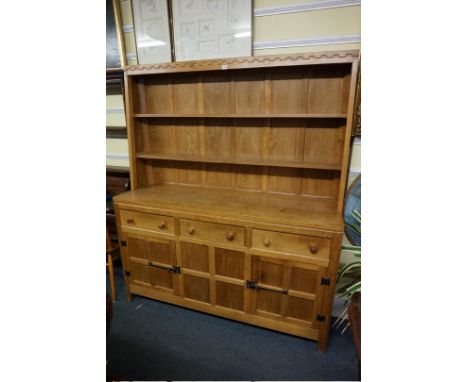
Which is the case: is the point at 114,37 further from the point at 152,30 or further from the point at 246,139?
the point at 246,139

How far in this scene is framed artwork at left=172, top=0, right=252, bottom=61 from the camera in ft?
5.09

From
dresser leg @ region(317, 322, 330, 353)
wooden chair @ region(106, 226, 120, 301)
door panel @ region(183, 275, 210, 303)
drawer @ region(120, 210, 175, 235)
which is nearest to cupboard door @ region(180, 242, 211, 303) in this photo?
door panel @ region(183, 275, 210, 303)

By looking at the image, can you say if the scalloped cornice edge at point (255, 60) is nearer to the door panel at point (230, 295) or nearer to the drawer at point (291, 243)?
the drawer at point (291, 243)

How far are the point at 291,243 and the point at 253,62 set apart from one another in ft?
3.63

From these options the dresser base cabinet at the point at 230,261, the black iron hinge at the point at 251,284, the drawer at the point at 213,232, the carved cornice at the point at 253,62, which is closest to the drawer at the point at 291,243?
the dresser base cabinet at the point at 230,261

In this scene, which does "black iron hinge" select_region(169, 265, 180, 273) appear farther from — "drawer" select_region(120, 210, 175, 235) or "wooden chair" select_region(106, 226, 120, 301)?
"wooden chair" select_region(106, 226, 120, 301)

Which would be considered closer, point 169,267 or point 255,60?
point 255,60

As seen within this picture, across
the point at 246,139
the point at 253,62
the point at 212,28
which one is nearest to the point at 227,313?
the point at 246,139

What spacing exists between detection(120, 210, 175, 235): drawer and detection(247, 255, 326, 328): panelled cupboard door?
624 millimetres

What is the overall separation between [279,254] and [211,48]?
147cm

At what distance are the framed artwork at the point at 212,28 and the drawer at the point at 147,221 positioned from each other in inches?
46.5

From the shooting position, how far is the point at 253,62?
1.41 meters

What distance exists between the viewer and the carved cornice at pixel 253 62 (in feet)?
4.19
